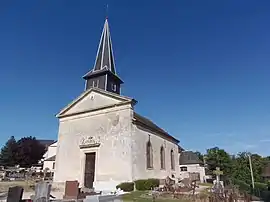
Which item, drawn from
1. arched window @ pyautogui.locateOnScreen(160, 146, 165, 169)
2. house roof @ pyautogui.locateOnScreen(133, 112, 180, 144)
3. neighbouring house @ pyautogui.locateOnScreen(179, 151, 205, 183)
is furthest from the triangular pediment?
neighbouring house @ pyautogui.locateOnScreen(179, 151, 205, 183)

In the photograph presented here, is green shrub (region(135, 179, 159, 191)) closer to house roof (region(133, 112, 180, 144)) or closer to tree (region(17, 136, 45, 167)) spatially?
house roof (region(133, 112, 180, 144))

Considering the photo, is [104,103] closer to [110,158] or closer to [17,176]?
[110,158]

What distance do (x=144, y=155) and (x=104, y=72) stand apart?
1013 centimetres

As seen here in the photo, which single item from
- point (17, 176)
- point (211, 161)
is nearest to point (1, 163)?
point (17, 176)

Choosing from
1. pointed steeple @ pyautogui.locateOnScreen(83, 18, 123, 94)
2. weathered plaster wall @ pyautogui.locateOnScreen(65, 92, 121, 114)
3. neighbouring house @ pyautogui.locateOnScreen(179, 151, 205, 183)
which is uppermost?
pointed steeple @ pyautogui.locateOnScreen(83, 18, 123, 94)

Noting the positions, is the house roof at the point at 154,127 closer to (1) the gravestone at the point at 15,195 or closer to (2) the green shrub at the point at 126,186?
(2) the green shrub at the point at 126,186

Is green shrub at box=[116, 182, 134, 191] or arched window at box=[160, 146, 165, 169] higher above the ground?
arched window at box=[160, 146, 165, 169]

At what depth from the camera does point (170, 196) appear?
1446 centimetres

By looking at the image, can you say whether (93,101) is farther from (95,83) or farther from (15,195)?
(15,195)

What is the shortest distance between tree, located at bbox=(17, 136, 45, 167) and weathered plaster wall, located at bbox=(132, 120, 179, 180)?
33796mm

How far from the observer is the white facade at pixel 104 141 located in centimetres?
1959

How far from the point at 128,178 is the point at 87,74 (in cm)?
1327

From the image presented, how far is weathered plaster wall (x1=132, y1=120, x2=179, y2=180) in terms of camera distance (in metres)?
19.7

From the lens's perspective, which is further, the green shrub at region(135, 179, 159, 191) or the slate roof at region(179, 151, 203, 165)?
the slate roof at region(179, 151, 203, 165)
